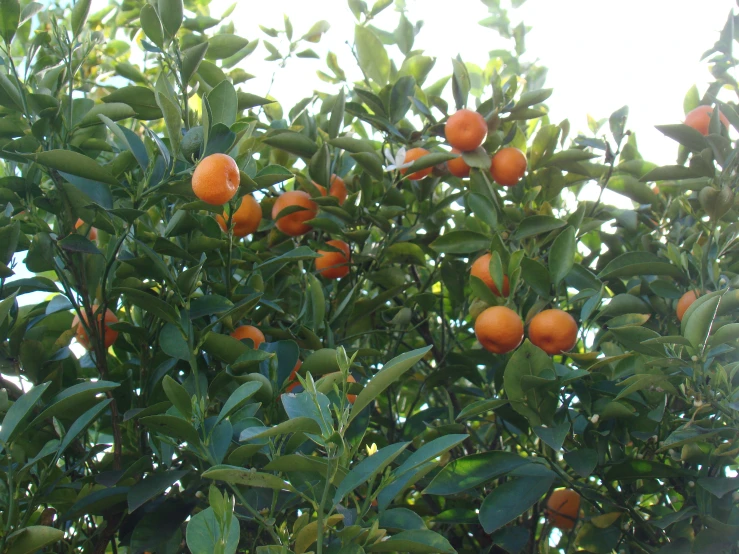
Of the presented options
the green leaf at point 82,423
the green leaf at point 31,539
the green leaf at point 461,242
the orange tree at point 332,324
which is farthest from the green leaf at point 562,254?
the green leaf at point 31,539

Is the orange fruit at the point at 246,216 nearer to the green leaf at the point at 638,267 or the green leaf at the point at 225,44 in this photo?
the green leaf at the point at 225,44

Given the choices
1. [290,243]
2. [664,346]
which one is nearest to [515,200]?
[290,243]

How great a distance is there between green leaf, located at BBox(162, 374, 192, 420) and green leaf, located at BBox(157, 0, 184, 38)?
2.18ft

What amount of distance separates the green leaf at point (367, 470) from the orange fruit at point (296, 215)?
33.5 inches

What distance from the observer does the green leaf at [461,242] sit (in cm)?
161

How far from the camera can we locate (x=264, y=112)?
2.04 meters

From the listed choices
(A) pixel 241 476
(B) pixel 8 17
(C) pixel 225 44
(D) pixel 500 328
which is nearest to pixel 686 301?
(D) pixel 500 328

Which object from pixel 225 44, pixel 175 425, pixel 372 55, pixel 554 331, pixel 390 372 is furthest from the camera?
pixel 372 55

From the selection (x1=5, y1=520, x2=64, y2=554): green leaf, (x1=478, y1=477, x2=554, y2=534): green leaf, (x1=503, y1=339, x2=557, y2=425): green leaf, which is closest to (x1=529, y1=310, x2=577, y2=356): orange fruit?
(x1=503, y1=339, x2=557, y2=425): green leaf

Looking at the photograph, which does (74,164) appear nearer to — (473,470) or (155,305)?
(155,305)

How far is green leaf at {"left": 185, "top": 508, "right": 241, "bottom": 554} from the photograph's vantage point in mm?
816

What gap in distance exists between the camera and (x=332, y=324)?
5.14 feet

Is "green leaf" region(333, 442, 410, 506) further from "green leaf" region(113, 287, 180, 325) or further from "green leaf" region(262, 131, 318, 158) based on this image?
"green leaf" region(262, 131, 318, 158)

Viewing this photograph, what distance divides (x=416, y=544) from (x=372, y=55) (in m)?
1.31
